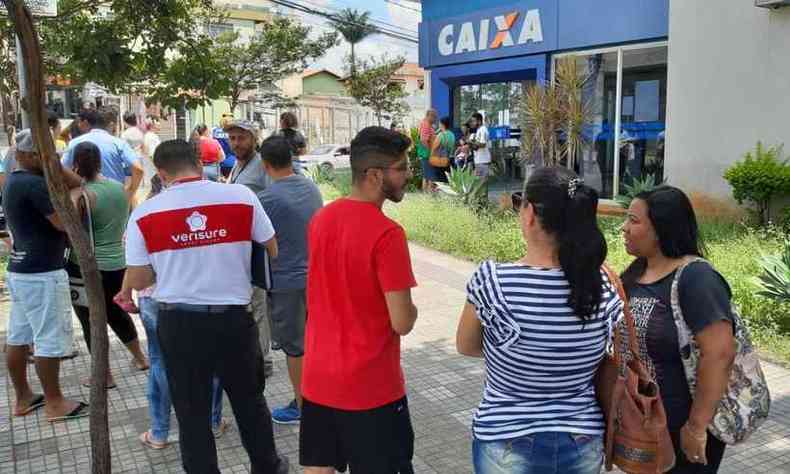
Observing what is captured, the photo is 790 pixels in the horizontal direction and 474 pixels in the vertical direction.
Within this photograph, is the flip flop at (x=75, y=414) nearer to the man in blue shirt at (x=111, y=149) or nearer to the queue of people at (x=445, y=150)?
the man in blue shirt at (x=111, y=149)

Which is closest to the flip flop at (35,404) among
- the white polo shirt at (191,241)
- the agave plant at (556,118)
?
the white polo shirt at (191,241)

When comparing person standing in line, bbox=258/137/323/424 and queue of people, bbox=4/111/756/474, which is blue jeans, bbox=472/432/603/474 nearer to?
queue of people, bbox=4/111/756/474

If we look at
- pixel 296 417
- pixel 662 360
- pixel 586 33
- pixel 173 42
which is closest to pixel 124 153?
pixel 173 42

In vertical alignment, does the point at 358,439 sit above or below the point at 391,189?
below

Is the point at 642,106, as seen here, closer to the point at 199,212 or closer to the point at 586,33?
the point at 586,33

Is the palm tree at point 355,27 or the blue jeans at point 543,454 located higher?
the palm tree at point 355,27

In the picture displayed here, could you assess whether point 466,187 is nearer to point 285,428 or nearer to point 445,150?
point 445,150

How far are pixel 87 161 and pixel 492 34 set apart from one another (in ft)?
36.7

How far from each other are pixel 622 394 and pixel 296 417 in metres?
2.61

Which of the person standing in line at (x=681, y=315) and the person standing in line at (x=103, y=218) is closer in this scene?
the person standing in line at (x=681, y=315)

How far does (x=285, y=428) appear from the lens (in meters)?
4.29

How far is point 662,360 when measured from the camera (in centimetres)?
235

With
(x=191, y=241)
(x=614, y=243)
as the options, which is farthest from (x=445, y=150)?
(x=191, y=241)

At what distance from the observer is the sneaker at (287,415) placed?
4.34 metres
